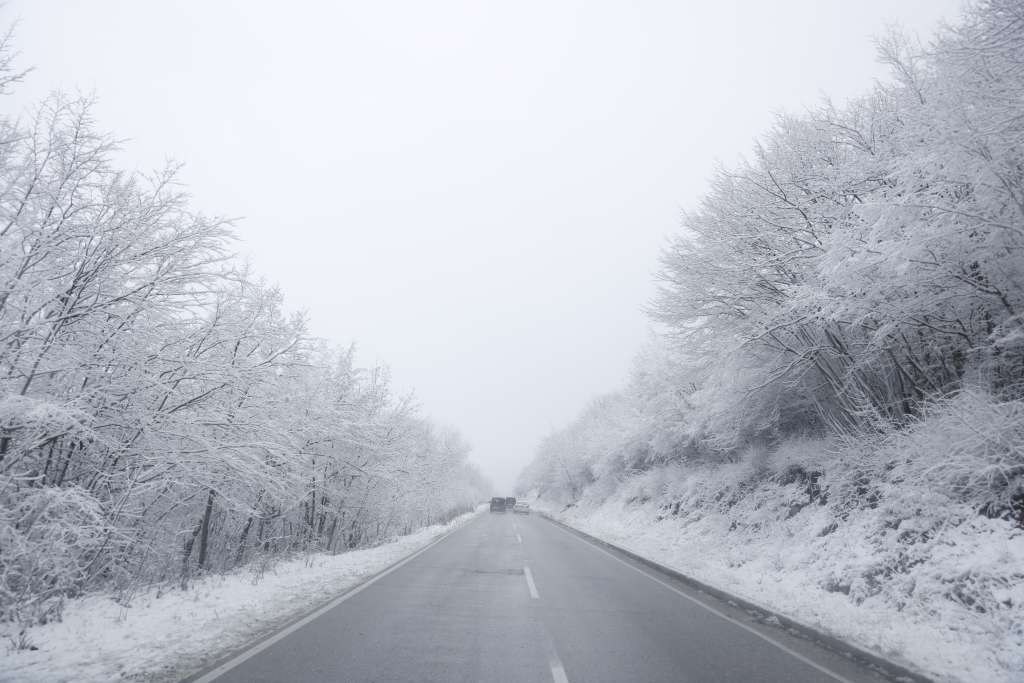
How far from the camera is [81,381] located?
7332 millimetres

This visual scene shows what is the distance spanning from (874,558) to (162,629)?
10.3 meters

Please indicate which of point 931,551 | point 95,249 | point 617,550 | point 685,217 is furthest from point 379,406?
point 931,551

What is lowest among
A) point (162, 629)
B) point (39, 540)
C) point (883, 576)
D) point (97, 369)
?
point (883, 576)

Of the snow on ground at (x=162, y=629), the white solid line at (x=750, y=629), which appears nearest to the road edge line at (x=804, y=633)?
the white solid line at (x=750, y=629)

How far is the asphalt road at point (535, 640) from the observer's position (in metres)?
5.25

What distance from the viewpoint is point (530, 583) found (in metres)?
10.8

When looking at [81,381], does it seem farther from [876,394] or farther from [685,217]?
[876,394]

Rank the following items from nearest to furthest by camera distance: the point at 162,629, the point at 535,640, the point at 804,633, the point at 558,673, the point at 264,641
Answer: the point at 558,673, the point at 264,641, the point at 162,629, the point at 535,640, the point at 804,633

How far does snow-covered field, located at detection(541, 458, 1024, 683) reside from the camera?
5598 millimetres

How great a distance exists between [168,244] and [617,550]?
51.6 ft

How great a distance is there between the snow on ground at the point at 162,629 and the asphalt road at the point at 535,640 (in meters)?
0.57

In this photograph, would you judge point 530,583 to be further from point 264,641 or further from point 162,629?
point 162,629

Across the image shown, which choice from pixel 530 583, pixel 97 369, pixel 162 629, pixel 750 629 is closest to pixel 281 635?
pixel 162 629

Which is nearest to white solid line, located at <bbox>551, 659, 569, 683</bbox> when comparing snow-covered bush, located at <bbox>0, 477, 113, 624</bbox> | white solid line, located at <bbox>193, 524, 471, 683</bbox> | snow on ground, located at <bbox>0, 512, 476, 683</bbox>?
white solid line, located at <bbox>193, 524, 471, 683</bbox>
